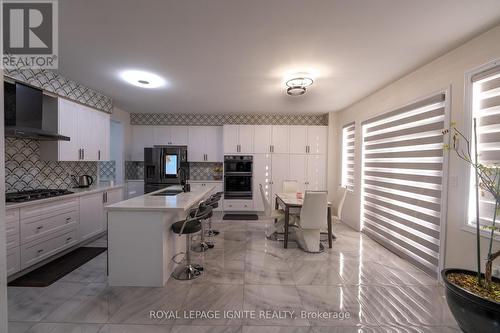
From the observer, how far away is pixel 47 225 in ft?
9.20

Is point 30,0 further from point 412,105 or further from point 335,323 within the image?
point 412,105

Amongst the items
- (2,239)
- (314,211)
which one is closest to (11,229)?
(2,239)

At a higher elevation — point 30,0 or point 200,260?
point 30,0

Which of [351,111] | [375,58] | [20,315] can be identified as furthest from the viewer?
[351,111]

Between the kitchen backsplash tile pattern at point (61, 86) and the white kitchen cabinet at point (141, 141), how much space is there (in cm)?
129

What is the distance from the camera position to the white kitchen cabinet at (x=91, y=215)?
341 cm

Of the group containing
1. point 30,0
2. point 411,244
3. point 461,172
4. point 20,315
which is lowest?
point 20,315

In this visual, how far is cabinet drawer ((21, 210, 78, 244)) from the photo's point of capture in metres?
2.53

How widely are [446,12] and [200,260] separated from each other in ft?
Answer: 12.1

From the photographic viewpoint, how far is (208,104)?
4742 mm

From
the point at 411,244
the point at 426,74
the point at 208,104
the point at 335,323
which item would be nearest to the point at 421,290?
the point at 411,244

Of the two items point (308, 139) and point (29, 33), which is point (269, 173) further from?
point (29, 33)

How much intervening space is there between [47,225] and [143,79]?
2372mm

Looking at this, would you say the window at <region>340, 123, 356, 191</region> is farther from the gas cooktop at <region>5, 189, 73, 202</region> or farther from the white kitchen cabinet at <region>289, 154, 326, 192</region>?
the gas cooktop at <region>5, 189, 73, 202</region>
